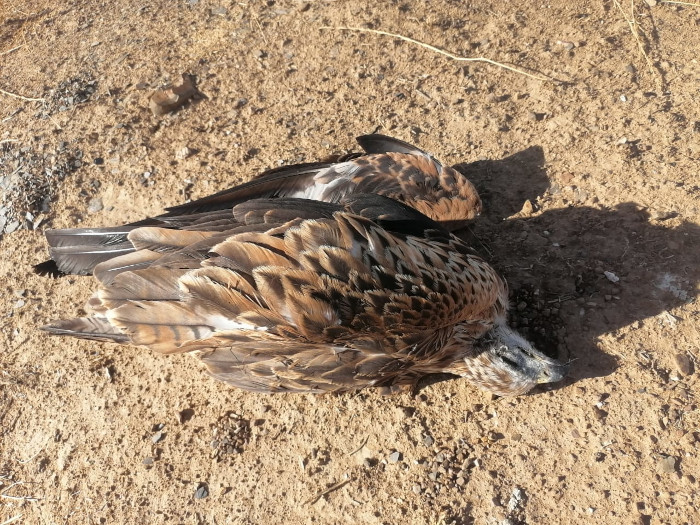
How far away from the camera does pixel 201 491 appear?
3512mm

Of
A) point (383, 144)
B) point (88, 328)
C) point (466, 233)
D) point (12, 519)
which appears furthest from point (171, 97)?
point (12, 519)

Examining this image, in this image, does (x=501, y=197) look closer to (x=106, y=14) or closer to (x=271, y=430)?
(x=271, y=430)

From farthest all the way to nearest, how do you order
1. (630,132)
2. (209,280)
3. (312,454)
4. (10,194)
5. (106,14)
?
1. (106,14)
2. (10,194)
3. (630,132)
4. (312,454)
5. (209,280)

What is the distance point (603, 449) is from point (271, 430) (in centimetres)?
213

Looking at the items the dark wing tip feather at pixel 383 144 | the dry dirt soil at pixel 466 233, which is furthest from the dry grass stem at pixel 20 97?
the dark wing tip feather at pixel 383 144

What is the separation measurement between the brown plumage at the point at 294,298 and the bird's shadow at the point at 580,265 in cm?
47

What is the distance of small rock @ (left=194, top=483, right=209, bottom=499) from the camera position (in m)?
3.50

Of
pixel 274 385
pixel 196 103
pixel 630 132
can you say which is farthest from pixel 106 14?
pixel 630 132

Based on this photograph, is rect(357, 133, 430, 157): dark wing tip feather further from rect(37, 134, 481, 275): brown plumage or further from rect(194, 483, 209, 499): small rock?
rect(194, 483, 209, 499): small rock

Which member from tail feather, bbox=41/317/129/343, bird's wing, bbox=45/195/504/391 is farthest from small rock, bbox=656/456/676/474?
tail feather, bbox=41/317/129/343

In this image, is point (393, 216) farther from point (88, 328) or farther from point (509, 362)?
point (88, 328)

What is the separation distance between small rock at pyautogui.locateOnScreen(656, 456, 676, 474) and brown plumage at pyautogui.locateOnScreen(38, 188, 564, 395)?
0.74m

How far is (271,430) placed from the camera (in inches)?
143

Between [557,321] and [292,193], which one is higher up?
[292,193]
